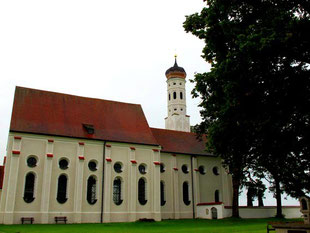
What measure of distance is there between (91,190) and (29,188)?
5925 millimetres

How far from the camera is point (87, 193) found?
3219 cm

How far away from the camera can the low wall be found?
116 ft

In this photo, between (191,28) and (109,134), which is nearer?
(191,28)

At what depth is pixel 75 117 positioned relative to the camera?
34.8 meters

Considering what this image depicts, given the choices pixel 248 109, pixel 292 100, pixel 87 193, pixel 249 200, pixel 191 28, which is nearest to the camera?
pixel 292 100

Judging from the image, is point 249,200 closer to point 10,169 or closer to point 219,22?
point 10,169

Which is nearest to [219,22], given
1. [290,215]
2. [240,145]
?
[240,145]

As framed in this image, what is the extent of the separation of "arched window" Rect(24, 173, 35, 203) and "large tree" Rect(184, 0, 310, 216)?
65.0ft

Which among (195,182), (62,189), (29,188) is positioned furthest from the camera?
(195,182)

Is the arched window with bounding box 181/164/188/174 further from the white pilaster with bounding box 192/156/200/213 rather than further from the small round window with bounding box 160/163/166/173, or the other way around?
the small round window with bounding box 160/163/166/173

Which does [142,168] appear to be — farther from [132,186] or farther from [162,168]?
[162,168]

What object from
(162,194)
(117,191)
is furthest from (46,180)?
(162,194)

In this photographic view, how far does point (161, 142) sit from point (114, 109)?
722cm

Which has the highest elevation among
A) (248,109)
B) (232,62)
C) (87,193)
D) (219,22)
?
(219,22)
